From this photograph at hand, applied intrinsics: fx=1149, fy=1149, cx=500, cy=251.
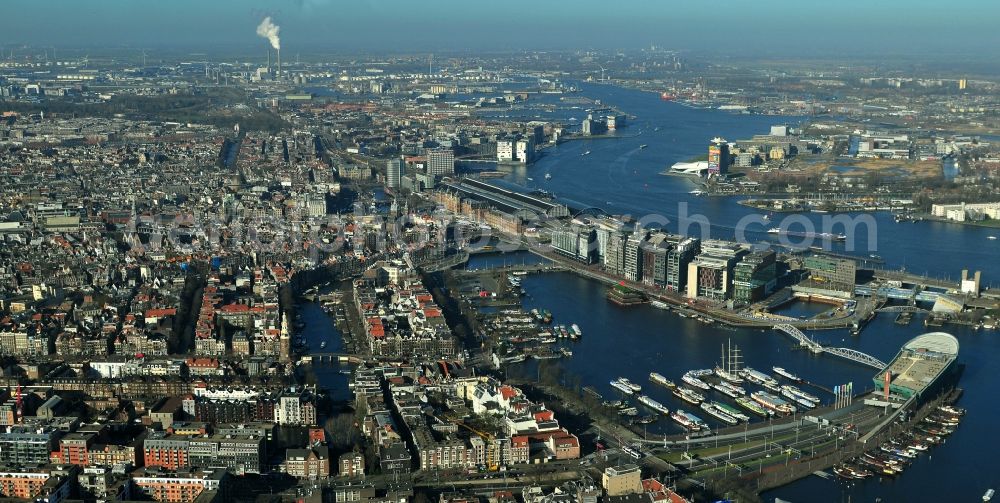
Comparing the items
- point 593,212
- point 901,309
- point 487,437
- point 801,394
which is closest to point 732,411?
point 801,394

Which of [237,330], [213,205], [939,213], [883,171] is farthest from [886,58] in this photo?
[237,330]

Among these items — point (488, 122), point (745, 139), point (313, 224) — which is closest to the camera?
point (313, 224)

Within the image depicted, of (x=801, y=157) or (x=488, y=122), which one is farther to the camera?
(x=488, y=122)

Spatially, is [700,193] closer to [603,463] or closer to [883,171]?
[883,171]

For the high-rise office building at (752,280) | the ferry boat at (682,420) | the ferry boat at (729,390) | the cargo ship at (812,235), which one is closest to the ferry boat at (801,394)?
the ferry boat at (729,390)

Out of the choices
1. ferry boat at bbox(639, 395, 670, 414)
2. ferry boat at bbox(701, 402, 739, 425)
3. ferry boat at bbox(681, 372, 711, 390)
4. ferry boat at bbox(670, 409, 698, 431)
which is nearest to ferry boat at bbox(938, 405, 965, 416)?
ferry boat at bbox(701, 402, 739, 425)

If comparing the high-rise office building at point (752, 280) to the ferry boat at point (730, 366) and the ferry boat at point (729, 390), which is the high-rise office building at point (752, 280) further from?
the ferry boat at point (729, 390)

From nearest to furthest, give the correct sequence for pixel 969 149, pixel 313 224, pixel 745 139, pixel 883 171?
pixel 313 224, pixel 883 171, pixel 969 149, pixel 745 139

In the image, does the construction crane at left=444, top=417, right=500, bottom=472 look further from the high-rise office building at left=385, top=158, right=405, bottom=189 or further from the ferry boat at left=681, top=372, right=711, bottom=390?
the high-rise office building at left=385, top=158, right=405, bottom=189
